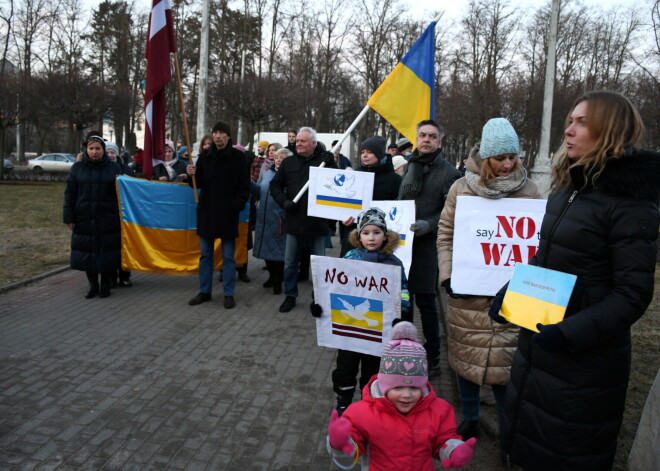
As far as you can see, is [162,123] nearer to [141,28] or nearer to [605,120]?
[605,120]

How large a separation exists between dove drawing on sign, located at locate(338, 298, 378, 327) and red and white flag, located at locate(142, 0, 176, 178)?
373 centimetres

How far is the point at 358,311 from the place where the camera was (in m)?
3.38

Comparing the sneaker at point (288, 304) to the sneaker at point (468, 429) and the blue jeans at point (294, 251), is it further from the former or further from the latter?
the sneaker at point (468, 429)

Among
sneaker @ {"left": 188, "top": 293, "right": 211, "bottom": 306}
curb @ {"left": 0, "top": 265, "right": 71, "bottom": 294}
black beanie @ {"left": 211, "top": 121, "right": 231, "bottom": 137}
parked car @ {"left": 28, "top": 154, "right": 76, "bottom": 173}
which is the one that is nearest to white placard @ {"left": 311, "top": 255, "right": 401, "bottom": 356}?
black beanie @ {"left": 211, "top": 121, "right": 231, "bottom": 137}

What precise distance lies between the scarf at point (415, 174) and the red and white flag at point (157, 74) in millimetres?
3122

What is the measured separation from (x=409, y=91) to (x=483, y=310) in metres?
3.23

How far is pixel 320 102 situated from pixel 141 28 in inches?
528

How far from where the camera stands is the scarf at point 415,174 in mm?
4352

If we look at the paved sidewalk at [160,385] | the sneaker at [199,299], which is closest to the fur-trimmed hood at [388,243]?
the paved sidewalk at [160,385]

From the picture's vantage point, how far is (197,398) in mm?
4055

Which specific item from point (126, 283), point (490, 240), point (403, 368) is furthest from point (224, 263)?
point (403, 368)

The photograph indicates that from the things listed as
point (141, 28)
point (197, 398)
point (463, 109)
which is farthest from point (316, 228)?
point (141, 28)

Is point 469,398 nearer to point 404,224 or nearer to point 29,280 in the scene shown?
point 404,224

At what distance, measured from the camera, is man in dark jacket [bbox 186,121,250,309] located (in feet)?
20.7
